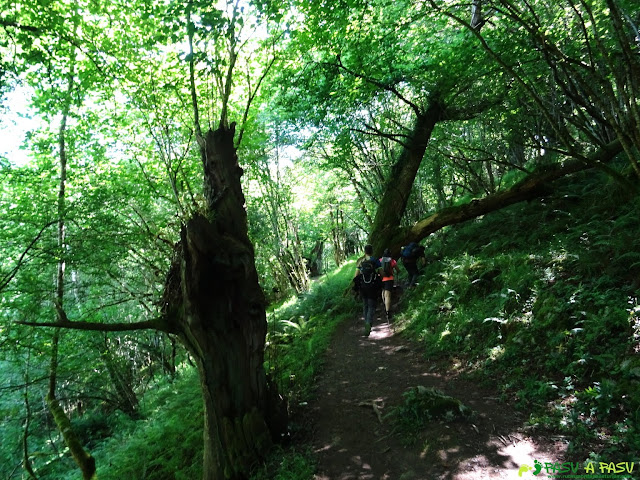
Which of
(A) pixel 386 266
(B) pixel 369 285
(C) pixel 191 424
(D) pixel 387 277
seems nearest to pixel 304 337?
(B) pixel 369 285

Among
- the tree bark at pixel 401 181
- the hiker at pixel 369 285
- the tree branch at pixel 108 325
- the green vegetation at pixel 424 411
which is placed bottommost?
the green vegetation at pixel 424 411

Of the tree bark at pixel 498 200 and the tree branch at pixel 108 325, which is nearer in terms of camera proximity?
the tree branch at pixel 108 325

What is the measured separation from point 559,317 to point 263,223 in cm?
1129

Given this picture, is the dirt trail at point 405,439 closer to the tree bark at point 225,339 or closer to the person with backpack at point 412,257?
the tree bark at point 225,339

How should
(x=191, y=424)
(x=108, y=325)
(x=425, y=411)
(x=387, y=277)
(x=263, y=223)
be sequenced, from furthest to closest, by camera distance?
(x=263, y=223) → (x=387, y=277) → (x=191, y=424) → (x=425, y=411) → (x=108, y=325)

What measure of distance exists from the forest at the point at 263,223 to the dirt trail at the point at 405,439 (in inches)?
10.9

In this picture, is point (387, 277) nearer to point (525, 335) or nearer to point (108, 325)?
point (525, 335)

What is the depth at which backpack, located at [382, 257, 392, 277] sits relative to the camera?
8.81 meters

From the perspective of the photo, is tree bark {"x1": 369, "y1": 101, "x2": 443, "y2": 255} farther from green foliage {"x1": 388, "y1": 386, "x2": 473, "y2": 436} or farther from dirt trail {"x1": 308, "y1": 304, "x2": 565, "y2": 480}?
green foliage {"x1": 388, "y1": 386, "x2": 473, "y2": 436}

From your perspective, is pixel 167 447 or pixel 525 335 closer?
pixel 525 335

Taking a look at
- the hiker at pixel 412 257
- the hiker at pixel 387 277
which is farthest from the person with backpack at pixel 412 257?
the hiker at pixel 387 277

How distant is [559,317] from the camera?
5.13 metres

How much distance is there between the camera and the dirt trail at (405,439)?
3.60 meters

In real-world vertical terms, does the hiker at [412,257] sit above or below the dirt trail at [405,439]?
above
